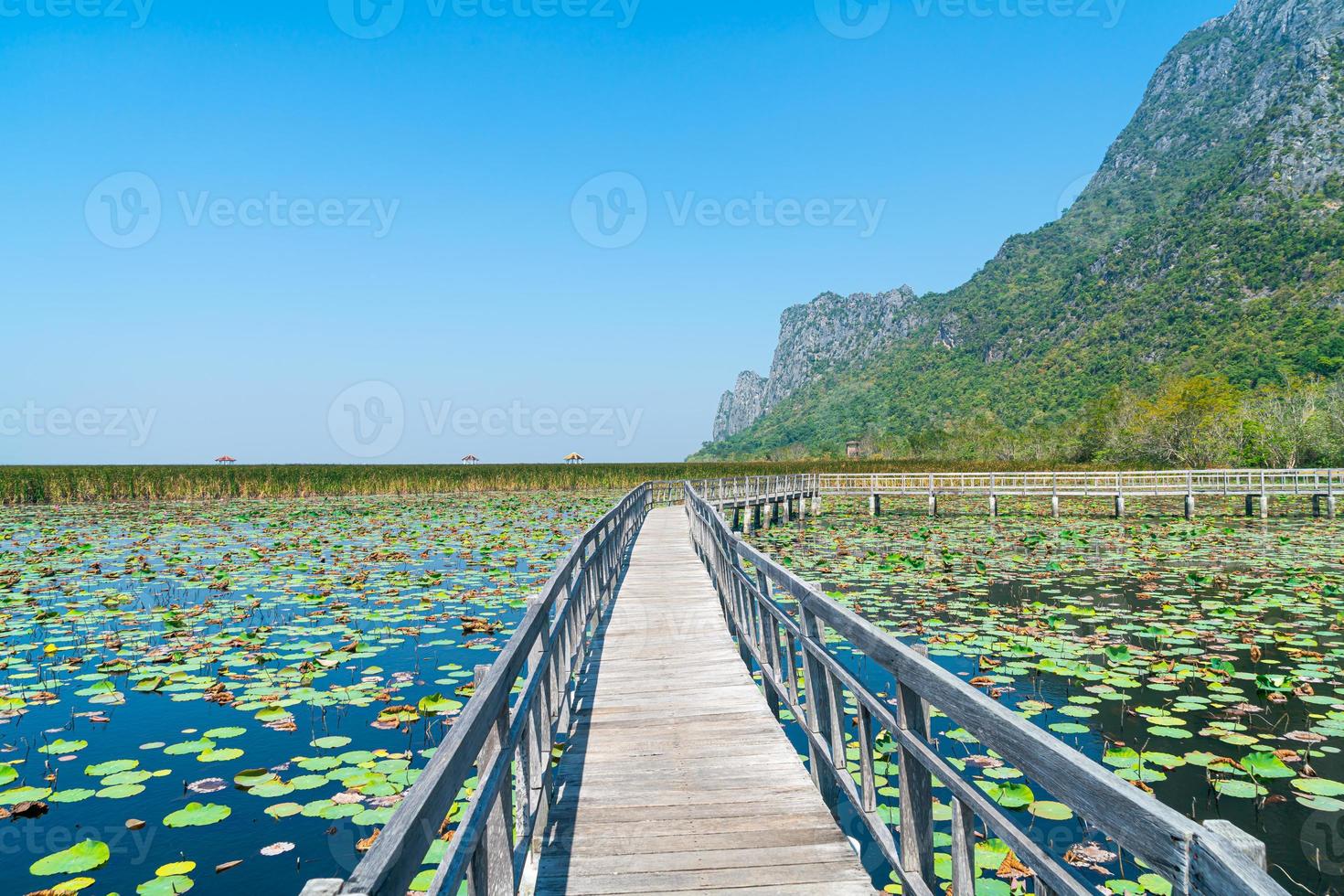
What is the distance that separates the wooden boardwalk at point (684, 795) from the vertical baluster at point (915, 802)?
1.77 ft

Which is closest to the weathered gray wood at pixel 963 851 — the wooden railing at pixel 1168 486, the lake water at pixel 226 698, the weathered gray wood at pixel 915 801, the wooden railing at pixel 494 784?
the weathered gray wood at pixel 915 801

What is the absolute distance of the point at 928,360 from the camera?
468 feet

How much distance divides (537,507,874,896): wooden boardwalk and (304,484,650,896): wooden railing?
272 mm

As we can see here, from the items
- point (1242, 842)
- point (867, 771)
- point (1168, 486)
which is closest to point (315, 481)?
point (1168, 486)

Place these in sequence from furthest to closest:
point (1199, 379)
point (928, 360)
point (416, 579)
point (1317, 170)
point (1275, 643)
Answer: point (928, 360), point (1317, 170), point (1199, 379), point (416, 579), point (1275, 643)

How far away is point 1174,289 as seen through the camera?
3499 inches

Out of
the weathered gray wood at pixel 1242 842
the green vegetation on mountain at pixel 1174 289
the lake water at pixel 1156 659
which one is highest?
the green vegetation on mountain at pixel 1174 289

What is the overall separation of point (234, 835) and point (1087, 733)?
665 cm

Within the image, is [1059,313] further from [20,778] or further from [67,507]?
[20,778]

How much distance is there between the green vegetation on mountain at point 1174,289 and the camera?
70000 millimetres

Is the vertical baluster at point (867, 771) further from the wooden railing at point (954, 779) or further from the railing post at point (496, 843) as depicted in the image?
the railing post at point (496, 843)

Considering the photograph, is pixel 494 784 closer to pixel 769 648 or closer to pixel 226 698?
pixel 769 648

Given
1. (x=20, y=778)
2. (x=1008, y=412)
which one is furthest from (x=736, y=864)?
(x=1008, y=412)

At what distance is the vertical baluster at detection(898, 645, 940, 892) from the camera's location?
2895 mm
